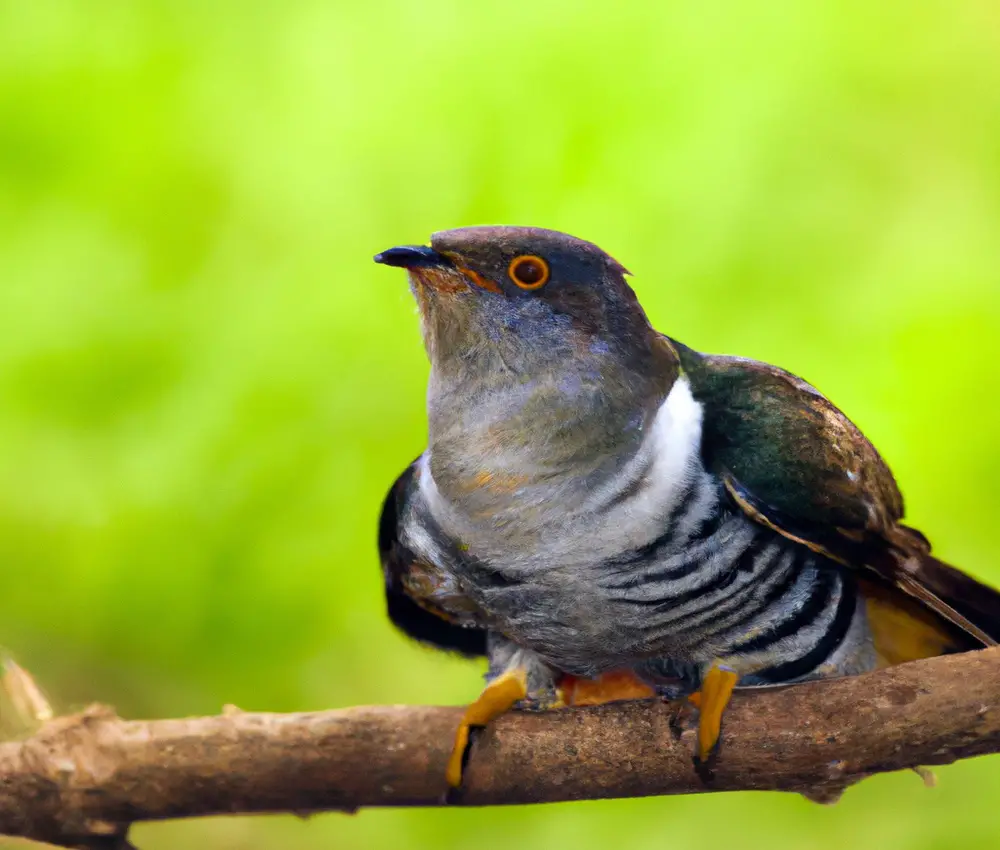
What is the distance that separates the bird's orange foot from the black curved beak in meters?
0.59

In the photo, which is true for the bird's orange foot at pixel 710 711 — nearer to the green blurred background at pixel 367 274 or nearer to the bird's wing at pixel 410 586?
the bird's wing at pixel 410 586

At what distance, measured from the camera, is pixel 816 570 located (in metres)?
1.36

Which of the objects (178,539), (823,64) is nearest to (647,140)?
(823,64)

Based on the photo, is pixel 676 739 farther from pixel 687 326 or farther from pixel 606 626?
pixel 687 326

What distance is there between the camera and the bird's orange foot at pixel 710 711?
1278 mm

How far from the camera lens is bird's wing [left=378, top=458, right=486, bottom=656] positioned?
1.44 metres

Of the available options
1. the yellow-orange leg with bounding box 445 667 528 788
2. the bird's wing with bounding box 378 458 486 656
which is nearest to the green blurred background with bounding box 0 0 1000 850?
the bird's wing with bounding box 378 458 486 656

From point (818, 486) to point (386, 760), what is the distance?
24.6 inches

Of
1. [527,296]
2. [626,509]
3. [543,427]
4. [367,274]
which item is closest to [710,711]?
[626,509]

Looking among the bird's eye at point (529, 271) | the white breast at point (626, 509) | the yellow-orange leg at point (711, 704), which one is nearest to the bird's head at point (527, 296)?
the bird's eye at point (529, 271)

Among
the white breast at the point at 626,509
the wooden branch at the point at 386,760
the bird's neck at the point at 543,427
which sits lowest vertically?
the wooden branch at the point at 386,760

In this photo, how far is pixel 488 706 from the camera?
4.65ft

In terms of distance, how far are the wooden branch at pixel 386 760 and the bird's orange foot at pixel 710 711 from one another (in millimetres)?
14

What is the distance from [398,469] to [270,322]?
348mm
